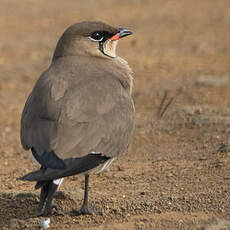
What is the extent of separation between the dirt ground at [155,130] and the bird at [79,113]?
37cm

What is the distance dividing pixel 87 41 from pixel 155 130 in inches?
78.8

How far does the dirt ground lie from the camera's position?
4.89 meters

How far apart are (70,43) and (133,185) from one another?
56.5 inches

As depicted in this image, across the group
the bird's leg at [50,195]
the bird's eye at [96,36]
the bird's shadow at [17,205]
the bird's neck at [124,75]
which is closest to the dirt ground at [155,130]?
the bird's shadow at [17,205]

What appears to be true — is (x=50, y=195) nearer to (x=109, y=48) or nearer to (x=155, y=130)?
(x=109, y=48)

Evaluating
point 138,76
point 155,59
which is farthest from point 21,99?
point 155,59

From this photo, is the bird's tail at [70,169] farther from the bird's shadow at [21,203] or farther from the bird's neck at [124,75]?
the bird's neck at [124,75]

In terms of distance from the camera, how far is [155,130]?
7270 millimetres

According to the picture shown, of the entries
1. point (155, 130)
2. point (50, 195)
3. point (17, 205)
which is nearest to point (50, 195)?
point (50, 195)

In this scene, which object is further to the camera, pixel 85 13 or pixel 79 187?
pixel 85 13

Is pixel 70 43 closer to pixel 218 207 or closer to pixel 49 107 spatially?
pixel 49 107

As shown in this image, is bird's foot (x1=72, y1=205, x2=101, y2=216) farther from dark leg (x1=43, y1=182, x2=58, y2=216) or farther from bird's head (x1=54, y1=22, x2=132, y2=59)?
bird's head (x1=54, y1=22, x2=132, y2=59)

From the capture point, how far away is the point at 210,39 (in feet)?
42.8

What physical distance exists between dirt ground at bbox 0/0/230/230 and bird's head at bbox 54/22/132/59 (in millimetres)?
1245
